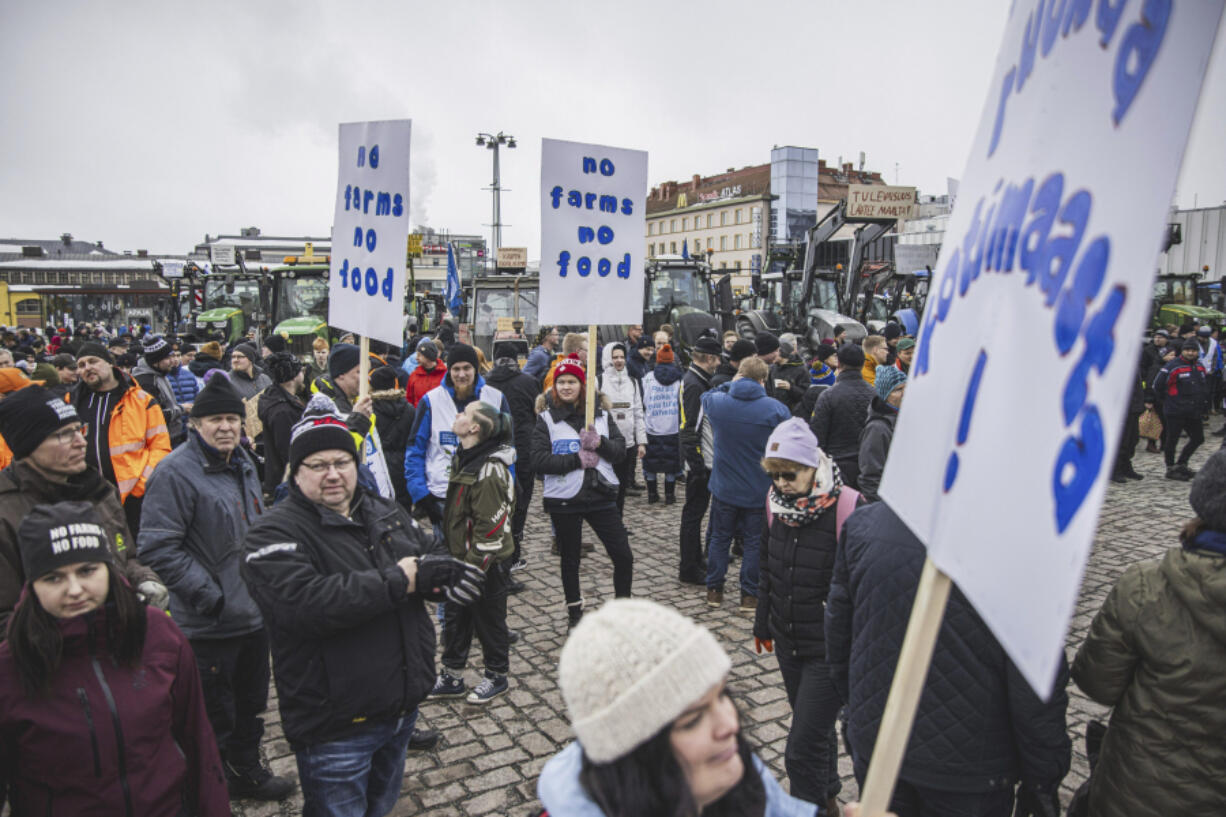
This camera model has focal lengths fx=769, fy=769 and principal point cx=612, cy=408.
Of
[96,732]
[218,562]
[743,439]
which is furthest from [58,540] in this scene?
[743,439]

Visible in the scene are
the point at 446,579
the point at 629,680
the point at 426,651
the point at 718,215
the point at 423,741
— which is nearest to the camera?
the point at 629,680

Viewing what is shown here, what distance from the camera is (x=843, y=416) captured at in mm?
6457

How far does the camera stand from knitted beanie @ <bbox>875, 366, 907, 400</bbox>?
5113 mm

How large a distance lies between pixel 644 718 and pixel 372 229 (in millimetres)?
3672

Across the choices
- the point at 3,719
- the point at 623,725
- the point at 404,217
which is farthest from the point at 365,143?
the point at 623,725

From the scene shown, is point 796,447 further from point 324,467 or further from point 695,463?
point 695,463

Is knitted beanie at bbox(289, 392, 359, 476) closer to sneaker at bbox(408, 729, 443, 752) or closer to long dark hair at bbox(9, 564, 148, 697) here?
long dark hair at bbox(9, 564, 148, 697)

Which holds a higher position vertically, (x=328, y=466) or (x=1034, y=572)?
(x=1034, y=572)

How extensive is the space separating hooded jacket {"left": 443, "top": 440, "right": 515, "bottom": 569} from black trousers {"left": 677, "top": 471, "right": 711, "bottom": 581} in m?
2.61

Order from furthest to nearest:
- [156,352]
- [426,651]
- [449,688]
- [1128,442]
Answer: [1128,442] < [156,352] < [449,688] < [426,651]

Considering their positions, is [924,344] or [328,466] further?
[328,466]

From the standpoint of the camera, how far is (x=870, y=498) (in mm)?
5227

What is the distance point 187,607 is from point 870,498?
4089 mm

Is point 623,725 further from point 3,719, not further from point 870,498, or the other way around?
point 870,498
